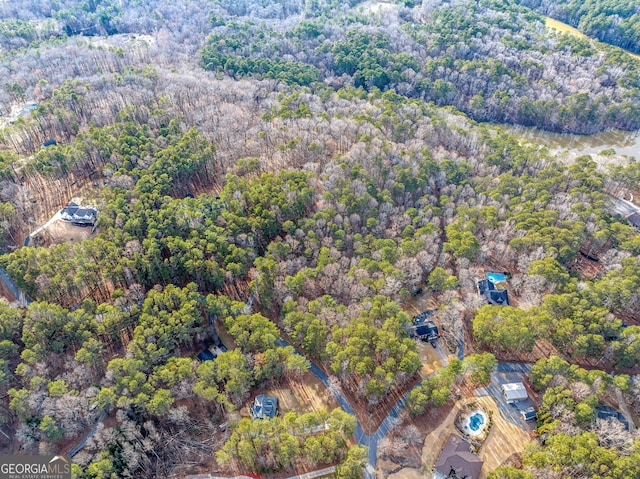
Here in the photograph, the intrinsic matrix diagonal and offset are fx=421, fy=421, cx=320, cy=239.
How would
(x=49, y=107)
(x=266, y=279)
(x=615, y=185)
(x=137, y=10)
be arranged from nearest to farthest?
(x=266, y=279)
(x=615, y=185)
(x=49, y=107)
(x=137, y=10)

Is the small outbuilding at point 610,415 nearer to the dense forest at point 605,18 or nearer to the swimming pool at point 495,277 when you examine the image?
the swimming pool at point 495,277

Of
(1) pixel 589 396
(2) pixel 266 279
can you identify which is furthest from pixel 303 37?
(1) pixel 589 396

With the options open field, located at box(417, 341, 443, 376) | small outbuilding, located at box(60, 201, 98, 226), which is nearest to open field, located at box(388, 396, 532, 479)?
open field, located at box(417, 341, 443, 376)

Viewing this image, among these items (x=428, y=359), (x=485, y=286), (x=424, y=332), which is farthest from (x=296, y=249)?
(x=485, y=286)

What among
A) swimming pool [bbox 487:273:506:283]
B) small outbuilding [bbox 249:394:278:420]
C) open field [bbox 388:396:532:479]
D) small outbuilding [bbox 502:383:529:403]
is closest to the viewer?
open field [bbox 388:396:532:479]

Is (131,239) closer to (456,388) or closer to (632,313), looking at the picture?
(456,388)

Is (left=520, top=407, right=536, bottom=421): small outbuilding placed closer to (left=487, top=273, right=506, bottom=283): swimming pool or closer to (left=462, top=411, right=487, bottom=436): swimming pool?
(left=462, top=411, right=487, bottom=436): swimming pool

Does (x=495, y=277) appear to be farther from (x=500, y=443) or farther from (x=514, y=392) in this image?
(x=500, y=443)
